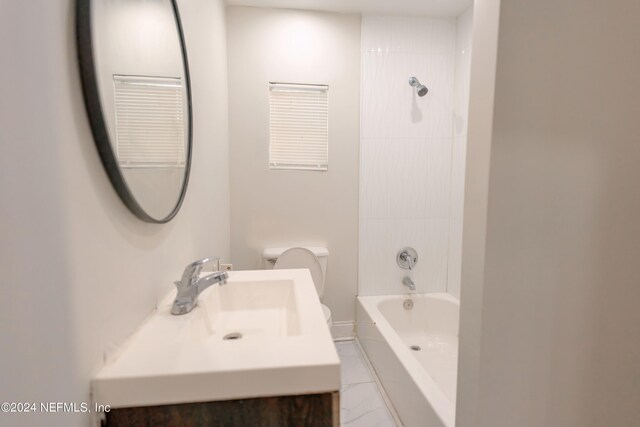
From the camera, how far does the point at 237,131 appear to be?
2379 millimetres

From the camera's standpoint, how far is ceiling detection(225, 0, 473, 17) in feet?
7.32

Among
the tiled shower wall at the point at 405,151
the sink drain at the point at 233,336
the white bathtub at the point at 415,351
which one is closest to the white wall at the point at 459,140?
the tiled shower wall at the point at 405,151

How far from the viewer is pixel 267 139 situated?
2412 millimetres

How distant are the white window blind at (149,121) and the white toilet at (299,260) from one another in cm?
121

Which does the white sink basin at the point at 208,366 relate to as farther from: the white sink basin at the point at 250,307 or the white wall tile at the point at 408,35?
the white wall tile at the point at 408,35

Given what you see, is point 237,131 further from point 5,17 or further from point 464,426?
point 464,426

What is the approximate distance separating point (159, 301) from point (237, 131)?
5.29ft

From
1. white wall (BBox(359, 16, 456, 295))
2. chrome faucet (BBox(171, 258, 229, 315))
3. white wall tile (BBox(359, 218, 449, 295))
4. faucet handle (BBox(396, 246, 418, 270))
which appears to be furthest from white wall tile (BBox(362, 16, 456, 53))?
chrome faucet (BBox(171, 258, 229, 315))

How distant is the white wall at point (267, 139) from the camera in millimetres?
2340

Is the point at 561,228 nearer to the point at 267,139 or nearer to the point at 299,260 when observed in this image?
the point at 299,260

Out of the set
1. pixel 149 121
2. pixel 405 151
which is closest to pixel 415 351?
pixel 405 151

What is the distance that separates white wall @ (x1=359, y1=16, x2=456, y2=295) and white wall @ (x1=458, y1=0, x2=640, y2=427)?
1.50 meters

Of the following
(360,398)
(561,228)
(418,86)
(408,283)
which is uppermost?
(418,86)

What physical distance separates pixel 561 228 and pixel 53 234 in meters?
1.32
